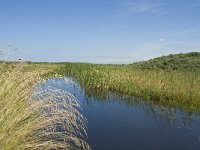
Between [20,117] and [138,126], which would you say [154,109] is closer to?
[138,126]

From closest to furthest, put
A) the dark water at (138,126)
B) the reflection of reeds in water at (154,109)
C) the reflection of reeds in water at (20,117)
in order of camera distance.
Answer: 1. the reflection of reeds in water at (20,117)
2. the dark water at (138,126)
3. the reflection of reeds in water at (154,109)

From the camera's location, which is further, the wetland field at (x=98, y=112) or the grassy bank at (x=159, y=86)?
the grassy bank at (x=159, y=86)

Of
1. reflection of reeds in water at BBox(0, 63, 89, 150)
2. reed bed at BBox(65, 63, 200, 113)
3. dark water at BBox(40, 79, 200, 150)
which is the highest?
reflection of reeds in water at BBox(0, 63, 89, 150)

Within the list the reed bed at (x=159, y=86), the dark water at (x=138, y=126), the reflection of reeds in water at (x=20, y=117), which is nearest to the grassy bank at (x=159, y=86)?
the reed bed at (x=159, y=86)

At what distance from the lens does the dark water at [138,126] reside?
432 inches

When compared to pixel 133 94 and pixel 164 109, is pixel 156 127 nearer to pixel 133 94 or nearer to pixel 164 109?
pixel 164 109

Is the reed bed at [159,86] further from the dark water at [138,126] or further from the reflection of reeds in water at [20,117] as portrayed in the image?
the reflection of reeds in water at [20,117]

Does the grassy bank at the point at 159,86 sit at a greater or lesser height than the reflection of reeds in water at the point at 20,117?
lesser

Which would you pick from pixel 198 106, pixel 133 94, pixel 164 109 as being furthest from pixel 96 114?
pixel 133 94

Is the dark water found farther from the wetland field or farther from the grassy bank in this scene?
the grassy bank

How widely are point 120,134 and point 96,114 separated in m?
3.73

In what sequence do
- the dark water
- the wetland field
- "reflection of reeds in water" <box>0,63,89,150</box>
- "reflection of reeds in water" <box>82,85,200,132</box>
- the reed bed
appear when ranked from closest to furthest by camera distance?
"reflection of reeds in water" <box>0,63,89,150</box>
the wetland field
the dark water
"reflection of reeds in water" <box>82,85,200,132</box>
the reed bed

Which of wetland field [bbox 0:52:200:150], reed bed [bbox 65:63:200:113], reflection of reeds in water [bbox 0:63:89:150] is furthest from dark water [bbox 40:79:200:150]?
reflection of reeds in water [bbox 0:63:89:150]

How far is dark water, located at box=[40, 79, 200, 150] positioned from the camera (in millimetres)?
10967
